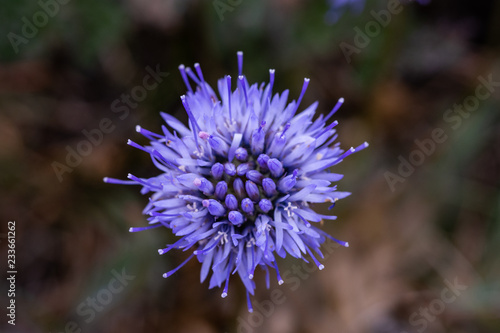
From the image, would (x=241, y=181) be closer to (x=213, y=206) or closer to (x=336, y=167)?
(x=213, y=206)

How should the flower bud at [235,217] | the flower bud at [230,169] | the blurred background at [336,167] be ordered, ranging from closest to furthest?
the flower bud at [235,217], the flower bud at [230,169], the blurred background at [336,167]

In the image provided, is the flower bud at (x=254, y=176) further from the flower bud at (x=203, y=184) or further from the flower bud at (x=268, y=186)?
the flower bud at (x=203, y=184)

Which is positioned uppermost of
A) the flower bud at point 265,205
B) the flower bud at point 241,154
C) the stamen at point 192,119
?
the stamen at point 192,119

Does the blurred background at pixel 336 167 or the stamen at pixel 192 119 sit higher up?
the stamen at pixel 192 119

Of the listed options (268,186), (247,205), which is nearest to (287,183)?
(268,186)

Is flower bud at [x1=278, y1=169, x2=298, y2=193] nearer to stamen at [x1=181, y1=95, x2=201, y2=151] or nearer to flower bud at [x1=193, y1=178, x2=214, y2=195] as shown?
flower bud at [x1=193, y1=178, x2=214, y2=195]

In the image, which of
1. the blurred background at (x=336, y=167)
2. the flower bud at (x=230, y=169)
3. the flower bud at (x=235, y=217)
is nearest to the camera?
the flower bud at (x=235, y=217)

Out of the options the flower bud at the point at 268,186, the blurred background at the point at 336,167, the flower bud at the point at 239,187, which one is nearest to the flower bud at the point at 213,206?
the flower bud at the point at 239,187
